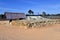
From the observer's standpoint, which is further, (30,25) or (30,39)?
(30,25)

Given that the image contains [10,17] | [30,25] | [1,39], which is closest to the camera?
[1,39]

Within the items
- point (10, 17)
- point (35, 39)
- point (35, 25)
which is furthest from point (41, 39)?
point (10, 17)

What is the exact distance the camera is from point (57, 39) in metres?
9.18

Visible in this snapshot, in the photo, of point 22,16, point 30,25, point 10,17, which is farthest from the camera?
point 22,16

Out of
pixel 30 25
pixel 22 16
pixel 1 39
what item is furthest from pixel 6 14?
pixel 1 39

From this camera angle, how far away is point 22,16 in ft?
155

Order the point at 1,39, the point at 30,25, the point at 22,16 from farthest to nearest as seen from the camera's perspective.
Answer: the point at 22,16 < the point at 30,25 < the point at 1,39

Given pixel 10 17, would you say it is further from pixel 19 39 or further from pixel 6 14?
pixel 19 39

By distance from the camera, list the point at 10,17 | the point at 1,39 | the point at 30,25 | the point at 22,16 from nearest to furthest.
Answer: the point at 1,39, the point at 30,25, the point at 10,17, the point at 22,16

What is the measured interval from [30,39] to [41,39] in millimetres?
707

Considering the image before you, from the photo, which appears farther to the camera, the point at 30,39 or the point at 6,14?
the point at 6,14

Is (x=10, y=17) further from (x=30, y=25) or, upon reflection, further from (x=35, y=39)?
(x=35, y=39)

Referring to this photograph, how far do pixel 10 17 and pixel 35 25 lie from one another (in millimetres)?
29074

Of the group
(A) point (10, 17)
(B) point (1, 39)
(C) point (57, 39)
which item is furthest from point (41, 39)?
(A) point (10, 17)
